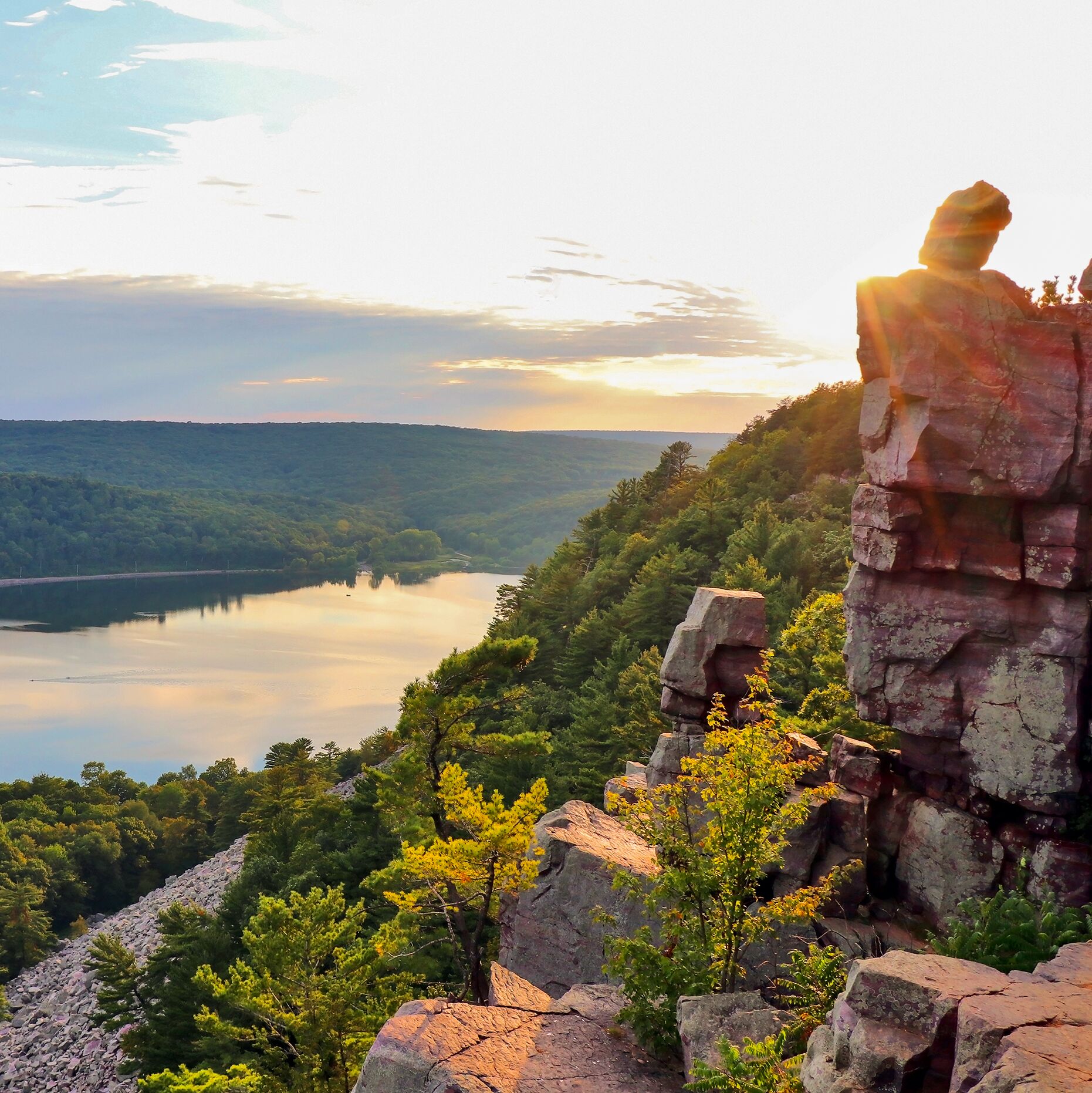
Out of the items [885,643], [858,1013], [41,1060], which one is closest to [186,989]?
[41,1060]

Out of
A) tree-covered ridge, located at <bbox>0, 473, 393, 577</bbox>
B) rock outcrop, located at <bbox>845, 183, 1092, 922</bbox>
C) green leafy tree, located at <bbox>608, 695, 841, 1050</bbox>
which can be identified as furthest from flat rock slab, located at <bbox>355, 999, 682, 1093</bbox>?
tree-covered ridge, located at <bbox>0, 473, 393, 577</bbox>

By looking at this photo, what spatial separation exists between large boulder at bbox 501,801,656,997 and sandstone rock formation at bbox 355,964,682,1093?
2809 millimetres

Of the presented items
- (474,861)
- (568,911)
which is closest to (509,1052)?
(474,861)

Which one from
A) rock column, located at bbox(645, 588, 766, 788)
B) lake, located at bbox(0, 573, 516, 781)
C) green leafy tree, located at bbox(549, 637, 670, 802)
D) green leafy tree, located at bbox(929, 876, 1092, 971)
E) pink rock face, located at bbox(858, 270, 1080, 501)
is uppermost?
pink rock face, located at bbox(858, 270, 1080, 501)

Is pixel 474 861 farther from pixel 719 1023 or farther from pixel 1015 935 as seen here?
pixel 1015 935

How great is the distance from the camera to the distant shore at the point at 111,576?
6909 inches

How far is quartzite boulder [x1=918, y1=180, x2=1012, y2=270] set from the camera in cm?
1644

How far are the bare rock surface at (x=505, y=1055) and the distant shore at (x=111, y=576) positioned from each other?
590ft

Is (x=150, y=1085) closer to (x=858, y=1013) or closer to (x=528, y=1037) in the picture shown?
(x=528, y=1037)

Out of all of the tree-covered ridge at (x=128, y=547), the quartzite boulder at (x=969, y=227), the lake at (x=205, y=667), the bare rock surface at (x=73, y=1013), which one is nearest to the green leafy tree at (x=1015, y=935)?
the quartzite boulder at (x=969, y=227)

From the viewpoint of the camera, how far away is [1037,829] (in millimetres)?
16078

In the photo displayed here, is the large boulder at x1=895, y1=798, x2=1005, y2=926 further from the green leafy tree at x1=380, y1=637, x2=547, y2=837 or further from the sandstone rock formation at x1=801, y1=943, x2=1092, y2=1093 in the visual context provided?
the green leafy tree at x1=380, y1=637, x2=547, y2=837

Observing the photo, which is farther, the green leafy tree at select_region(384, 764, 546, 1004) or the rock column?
the rock column

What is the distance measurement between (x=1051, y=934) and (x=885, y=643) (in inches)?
224
